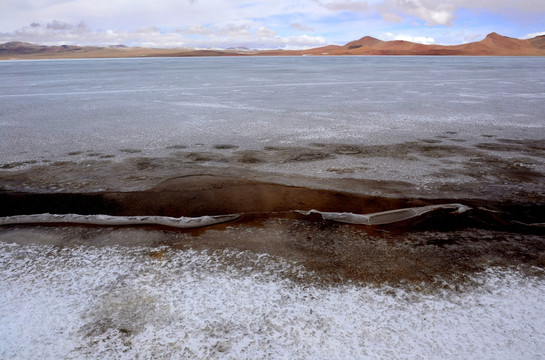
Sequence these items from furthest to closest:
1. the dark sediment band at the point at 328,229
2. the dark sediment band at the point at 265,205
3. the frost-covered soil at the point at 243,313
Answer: the dark sediment band at the point at 265,205
the dark sediment band at the point at 328,229
the frost-covered soil at the point at 243,313

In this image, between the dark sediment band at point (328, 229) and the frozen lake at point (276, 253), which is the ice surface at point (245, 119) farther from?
the dark sediment band at point (328, 229)

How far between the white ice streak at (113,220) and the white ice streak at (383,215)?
72 centimetres

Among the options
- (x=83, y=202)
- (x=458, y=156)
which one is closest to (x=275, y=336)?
(x=83, y=202)

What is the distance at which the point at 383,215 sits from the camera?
299cm

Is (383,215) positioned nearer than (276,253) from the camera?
No

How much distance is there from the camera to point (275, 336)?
1.74 metres

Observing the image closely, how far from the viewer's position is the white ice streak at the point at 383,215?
2918mm

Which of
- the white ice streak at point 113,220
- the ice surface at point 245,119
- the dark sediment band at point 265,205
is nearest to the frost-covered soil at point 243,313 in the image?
the white ice streak at point 113,220

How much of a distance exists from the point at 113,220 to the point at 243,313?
158 centimetres

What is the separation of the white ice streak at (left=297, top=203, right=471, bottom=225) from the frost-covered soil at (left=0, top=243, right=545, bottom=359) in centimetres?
77

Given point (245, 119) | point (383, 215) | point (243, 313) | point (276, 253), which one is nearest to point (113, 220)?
point (276, 253)

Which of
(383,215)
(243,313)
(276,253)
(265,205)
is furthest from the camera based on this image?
(265,205)

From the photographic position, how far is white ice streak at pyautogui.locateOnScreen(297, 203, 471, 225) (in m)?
2.92

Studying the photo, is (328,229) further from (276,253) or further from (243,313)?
(243,313)
